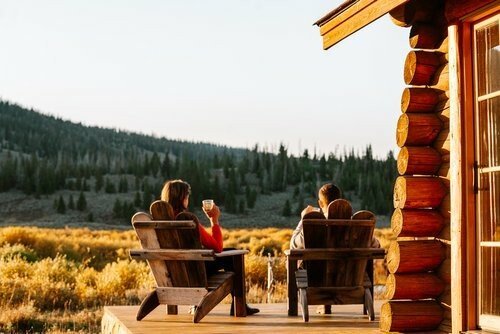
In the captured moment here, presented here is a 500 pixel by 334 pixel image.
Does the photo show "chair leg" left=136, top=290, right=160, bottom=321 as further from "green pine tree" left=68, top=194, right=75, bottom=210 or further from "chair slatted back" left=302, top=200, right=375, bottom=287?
"green pine tree" left=68, top=194, right=75, bottom=210

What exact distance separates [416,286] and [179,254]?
2.23m

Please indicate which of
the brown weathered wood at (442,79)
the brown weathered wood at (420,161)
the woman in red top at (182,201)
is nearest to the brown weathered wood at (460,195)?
the brown weathered wood at (442,79)

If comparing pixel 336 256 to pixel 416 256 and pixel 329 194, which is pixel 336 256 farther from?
pixel 416 256

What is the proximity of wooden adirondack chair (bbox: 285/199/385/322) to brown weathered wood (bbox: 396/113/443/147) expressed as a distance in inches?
48.5

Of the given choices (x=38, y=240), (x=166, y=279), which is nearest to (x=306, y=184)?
(x=38, y=240)

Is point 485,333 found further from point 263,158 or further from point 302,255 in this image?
point 263,158

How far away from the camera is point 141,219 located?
7898mm

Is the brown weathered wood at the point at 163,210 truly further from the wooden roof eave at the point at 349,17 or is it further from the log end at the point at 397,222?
the log end at the point at 397,222

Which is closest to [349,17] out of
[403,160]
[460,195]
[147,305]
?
[403,160]

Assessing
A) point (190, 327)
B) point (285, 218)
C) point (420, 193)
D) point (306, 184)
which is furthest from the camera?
point (306, 184)

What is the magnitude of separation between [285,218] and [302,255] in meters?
44.0

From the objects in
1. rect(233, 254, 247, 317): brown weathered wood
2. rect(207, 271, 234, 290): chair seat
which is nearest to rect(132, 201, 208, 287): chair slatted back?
rect(207, 271, 234, 290): chair seat

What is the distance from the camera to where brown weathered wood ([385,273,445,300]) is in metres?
6.72

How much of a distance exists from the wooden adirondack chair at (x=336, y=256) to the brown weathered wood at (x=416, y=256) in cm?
112
